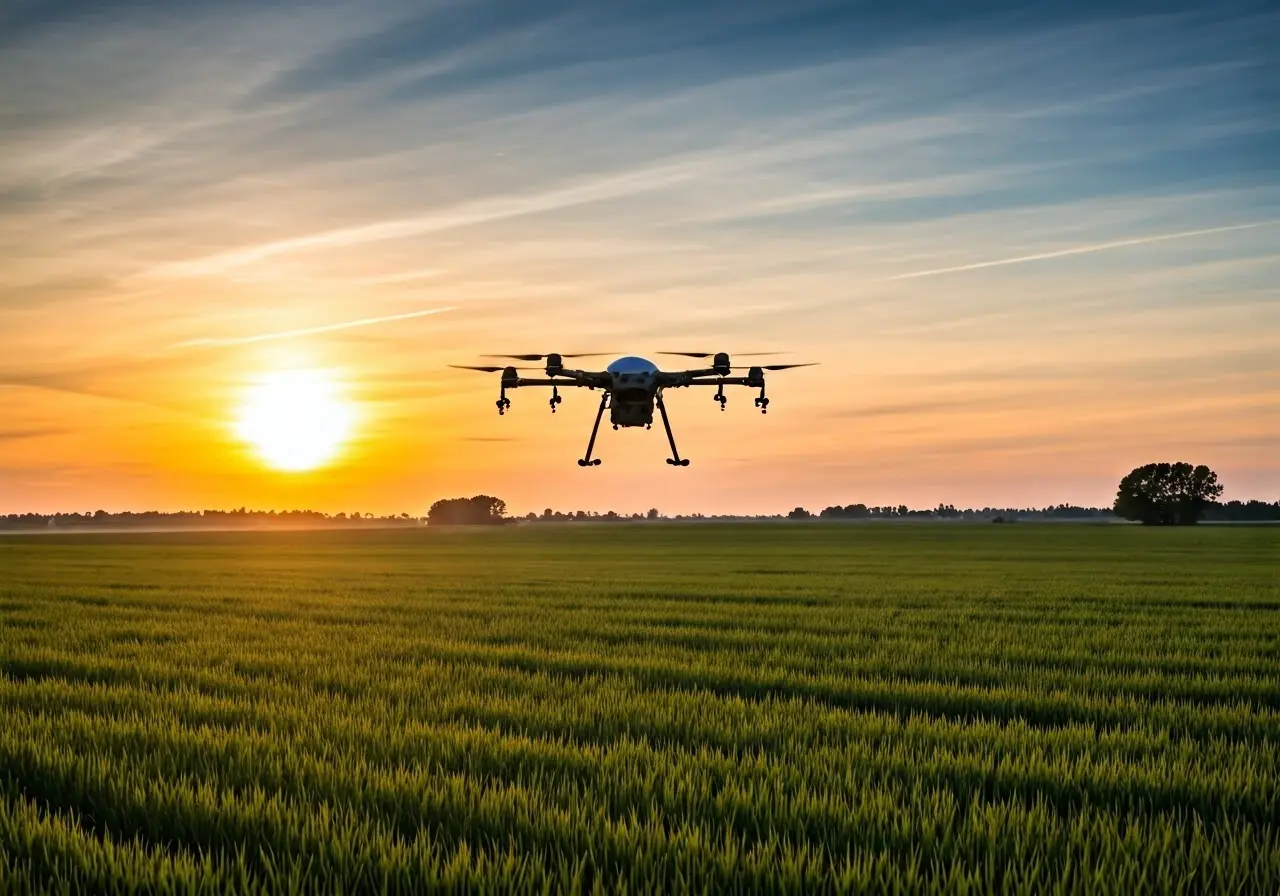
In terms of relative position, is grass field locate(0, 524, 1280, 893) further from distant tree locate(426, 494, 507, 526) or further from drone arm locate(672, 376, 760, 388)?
distant tree locate(426, 494, 507, 526)

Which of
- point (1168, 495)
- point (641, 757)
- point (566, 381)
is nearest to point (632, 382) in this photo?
point (566, 381)

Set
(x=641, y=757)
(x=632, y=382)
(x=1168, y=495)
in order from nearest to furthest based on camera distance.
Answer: (x=641, y=757)
(x=632, y=382)
(x=1168, y=495)

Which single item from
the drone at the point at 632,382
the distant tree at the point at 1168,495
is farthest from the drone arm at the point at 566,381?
the distant tree at the point at 1168,495

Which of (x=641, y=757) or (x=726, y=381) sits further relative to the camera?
(x=726, y=381)

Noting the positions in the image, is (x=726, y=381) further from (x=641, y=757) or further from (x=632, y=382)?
(x=641, y=757)

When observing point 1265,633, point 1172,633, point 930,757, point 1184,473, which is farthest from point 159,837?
point 1184,473

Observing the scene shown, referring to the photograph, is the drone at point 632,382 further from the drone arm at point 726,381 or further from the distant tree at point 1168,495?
the distant tree at point 1168,495

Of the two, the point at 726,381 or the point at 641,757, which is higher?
the point at 726,381
